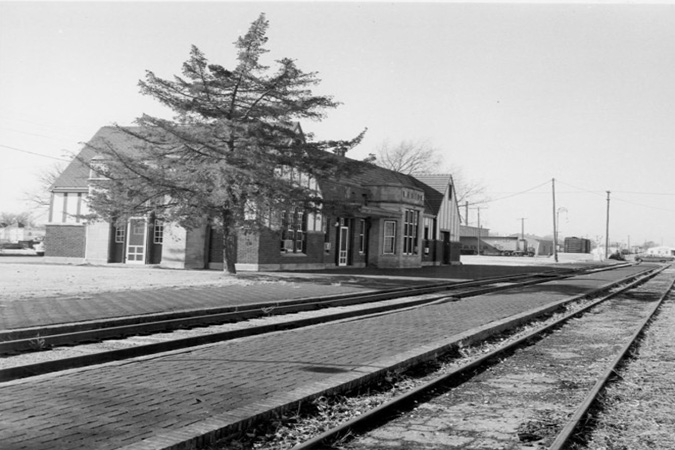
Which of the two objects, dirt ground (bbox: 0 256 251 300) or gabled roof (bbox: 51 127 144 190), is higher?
gabled roof (bbox: 51 127 144 190)

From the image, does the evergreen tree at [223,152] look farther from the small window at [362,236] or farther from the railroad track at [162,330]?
the small window at [362,236]

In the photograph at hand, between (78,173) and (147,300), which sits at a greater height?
(78,173)

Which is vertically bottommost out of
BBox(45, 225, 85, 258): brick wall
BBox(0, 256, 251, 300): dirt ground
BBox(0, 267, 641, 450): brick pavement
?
BBox(0, 267, 641, 450): brick pavement

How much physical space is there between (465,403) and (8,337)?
630 cm

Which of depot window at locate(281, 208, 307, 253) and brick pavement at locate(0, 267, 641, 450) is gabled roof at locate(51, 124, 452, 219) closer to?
depot window at locate(281, 208, 307, 253)

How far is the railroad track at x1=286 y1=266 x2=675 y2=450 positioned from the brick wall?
2594 centimetres

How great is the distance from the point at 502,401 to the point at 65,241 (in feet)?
97.3

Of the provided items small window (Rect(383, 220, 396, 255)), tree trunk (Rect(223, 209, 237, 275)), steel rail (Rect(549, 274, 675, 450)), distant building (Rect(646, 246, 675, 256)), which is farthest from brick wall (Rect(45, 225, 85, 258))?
distant building (Rect(646, 246, 675, 256))

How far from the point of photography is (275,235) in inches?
945

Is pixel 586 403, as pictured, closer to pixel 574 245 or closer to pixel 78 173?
pixel 78 173

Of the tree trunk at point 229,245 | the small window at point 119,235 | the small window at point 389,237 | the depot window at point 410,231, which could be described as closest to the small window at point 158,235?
the small window at point 119,235

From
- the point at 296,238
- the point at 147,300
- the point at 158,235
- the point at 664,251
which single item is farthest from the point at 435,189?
the point at 664,251

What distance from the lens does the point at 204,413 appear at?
205 inches

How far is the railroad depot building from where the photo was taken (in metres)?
28.0
